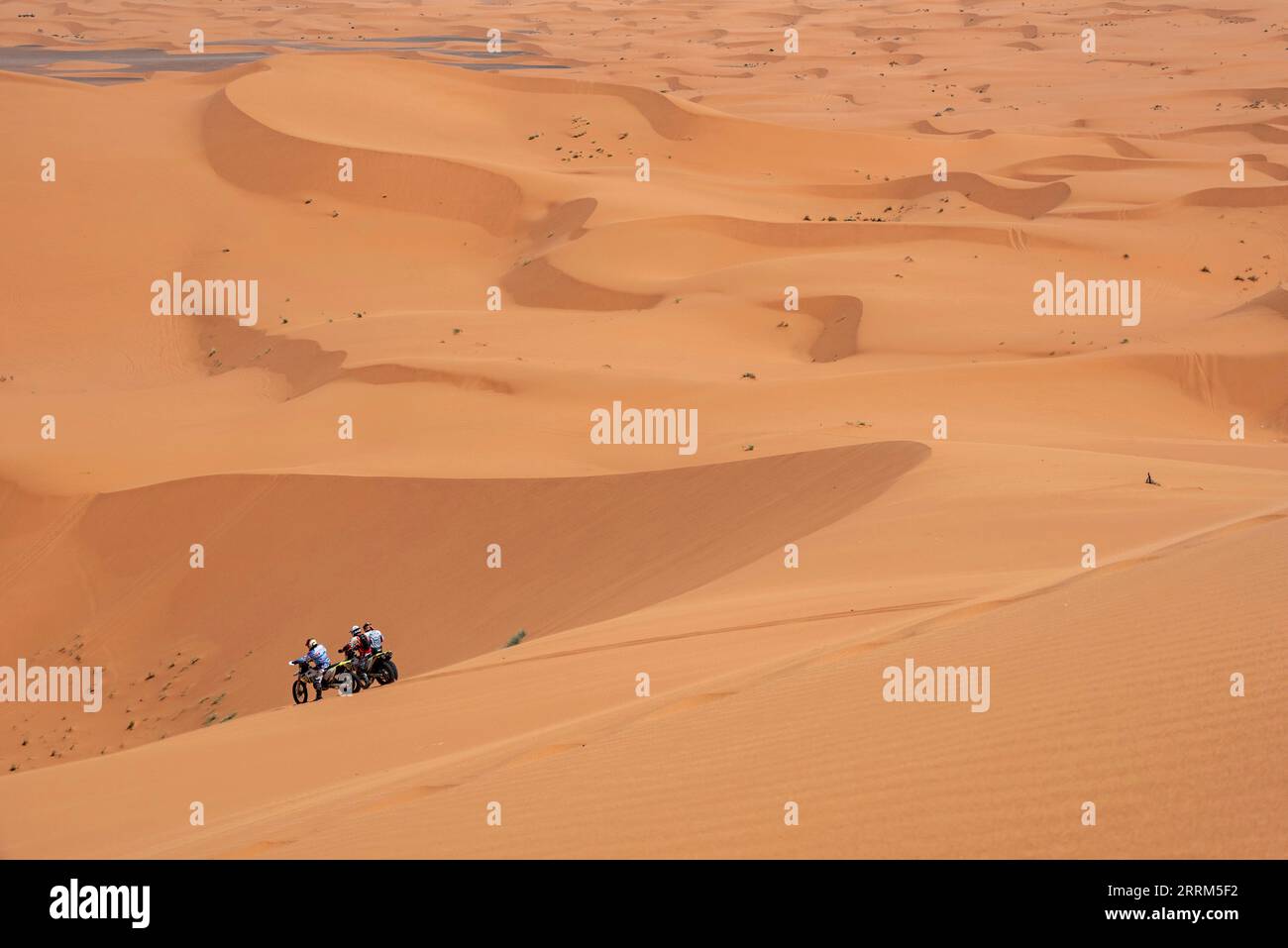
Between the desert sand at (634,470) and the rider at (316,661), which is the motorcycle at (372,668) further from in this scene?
the desert sand at (634,470)

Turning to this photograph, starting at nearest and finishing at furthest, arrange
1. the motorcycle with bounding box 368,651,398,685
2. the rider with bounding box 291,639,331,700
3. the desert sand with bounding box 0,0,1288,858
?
the desert sand with bounding box 0,0,1288,858 < the motorcycle with bounding box 368,651,398,685 < the rider with bounding box 291,639,331,700

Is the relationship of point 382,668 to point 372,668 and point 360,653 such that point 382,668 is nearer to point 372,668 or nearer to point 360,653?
point 372,668

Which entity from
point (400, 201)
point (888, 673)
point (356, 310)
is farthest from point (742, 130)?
point (888, 673)

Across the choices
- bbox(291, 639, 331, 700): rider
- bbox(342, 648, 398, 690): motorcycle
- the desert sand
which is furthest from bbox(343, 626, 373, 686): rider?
the desert sand

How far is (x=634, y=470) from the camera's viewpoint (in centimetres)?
1550

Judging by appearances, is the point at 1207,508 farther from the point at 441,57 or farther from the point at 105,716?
the point at 441,57

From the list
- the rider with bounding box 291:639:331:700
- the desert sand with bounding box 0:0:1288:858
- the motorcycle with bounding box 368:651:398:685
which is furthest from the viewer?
the rider with bounding box 291:639:331:700

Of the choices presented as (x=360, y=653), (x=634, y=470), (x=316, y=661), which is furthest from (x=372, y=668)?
(x=634, y=470)

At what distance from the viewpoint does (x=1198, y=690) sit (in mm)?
5527

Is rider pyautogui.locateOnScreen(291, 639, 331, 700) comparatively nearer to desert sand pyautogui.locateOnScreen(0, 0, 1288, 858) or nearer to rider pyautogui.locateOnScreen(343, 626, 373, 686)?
rider pyautogui.locateOnScreen(343, 626, 373, 686)

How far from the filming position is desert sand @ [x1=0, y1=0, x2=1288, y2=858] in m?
5.65

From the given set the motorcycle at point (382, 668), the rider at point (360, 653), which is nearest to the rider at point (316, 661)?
the rider at point (360, 653)

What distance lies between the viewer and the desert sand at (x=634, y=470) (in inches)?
223

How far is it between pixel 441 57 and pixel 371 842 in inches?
2387
